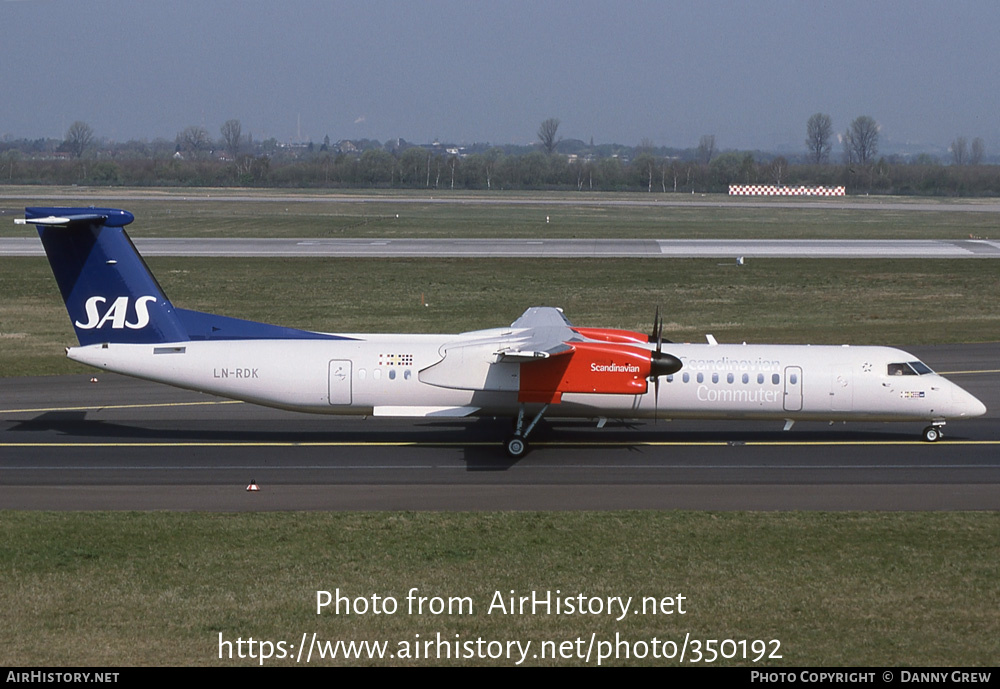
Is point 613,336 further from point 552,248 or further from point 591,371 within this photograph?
point 552,248

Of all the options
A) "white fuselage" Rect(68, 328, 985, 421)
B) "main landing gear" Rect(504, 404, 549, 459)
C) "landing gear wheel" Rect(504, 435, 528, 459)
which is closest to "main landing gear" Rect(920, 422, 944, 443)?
"white fuselage" Rect(68, 328, 985, 421)

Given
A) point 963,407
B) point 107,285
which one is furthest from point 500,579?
point 963,407

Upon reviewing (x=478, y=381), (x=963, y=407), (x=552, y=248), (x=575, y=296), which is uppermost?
(x=552, y=248)

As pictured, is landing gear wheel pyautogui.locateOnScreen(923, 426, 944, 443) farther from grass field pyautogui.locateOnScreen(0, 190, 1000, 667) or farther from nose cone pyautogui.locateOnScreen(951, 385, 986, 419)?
grass field pyautogui.locateOnScreen(0, 190, 1000, 667)

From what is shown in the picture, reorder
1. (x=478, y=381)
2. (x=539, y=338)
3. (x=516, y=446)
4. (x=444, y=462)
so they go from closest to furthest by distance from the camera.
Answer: (x=444, y=462), (x=516, y=446), (x=478, y=381), (x=539, y=338)

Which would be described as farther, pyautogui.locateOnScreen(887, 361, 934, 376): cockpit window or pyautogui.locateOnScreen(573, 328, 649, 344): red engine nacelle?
pyautogui.locateOnScreen(887, 361, 934, 376): cockpit window

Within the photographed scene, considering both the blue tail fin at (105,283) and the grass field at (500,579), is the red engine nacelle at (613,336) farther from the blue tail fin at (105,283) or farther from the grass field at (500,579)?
the blue tail fin at (105,283)

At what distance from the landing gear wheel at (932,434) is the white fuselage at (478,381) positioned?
17.0 inches

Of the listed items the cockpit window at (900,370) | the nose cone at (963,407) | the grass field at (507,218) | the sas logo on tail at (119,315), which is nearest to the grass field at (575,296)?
the sas logo on tail at (119,315)

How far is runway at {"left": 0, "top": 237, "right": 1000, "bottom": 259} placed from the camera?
66.5 metres

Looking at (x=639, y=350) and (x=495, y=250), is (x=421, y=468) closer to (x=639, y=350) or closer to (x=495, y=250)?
(x=639, y=350)

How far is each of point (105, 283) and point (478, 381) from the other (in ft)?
31.0

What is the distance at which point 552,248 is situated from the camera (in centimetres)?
7056

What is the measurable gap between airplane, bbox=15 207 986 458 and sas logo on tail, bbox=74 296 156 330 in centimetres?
2
